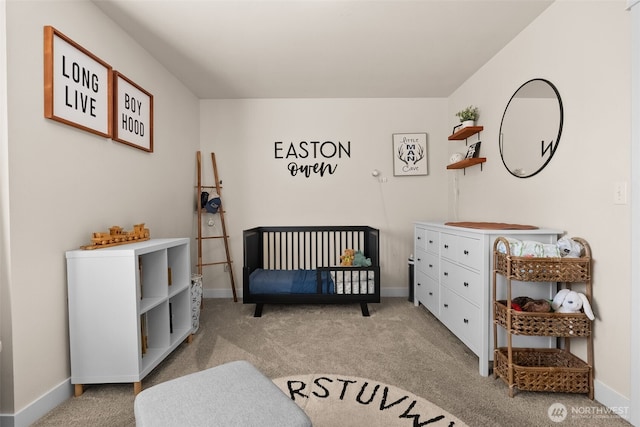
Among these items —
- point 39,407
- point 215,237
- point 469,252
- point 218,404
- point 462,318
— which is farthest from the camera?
point 215,237

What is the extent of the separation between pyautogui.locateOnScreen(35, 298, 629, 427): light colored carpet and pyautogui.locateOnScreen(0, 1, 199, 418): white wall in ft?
1.05

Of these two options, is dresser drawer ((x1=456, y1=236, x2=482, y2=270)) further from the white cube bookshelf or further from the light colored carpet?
the white cube bookshelf

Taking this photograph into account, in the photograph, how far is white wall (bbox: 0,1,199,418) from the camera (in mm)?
1361

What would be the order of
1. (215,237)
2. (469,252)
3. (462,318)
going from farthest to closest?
1. (215,237)
2. (462,318)
3. (469,252)

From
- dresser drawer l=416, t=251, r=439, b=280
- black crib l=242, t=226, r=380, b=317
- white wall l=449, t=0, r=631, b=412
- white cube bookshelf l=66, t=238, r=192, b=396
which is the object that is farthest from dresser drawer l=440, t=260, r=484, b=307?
white cube bookshelf l=66, t=238, r=192, b=396

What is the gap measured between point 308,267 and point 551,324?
2364 millimetres

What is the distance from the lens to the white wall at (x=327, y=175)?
3506 mm

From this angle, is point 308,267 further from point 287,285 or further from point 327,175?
point 327,175

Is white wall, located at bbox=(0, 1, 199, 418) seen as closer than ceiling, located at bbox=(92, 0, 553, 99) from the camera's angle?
Yes

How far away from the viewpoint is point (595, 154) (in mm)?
1586

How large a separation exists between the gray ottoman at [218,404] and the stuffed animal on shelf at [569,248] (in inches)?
62.7

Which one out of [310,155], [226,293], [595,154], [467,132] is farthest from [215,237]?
[595,154]

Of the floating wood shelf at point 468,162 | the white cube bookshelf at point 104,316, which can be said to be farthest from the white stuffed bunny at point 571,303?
the white cube bookshelf at point 104,316

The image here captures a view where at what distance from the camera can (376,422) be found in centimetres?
139
